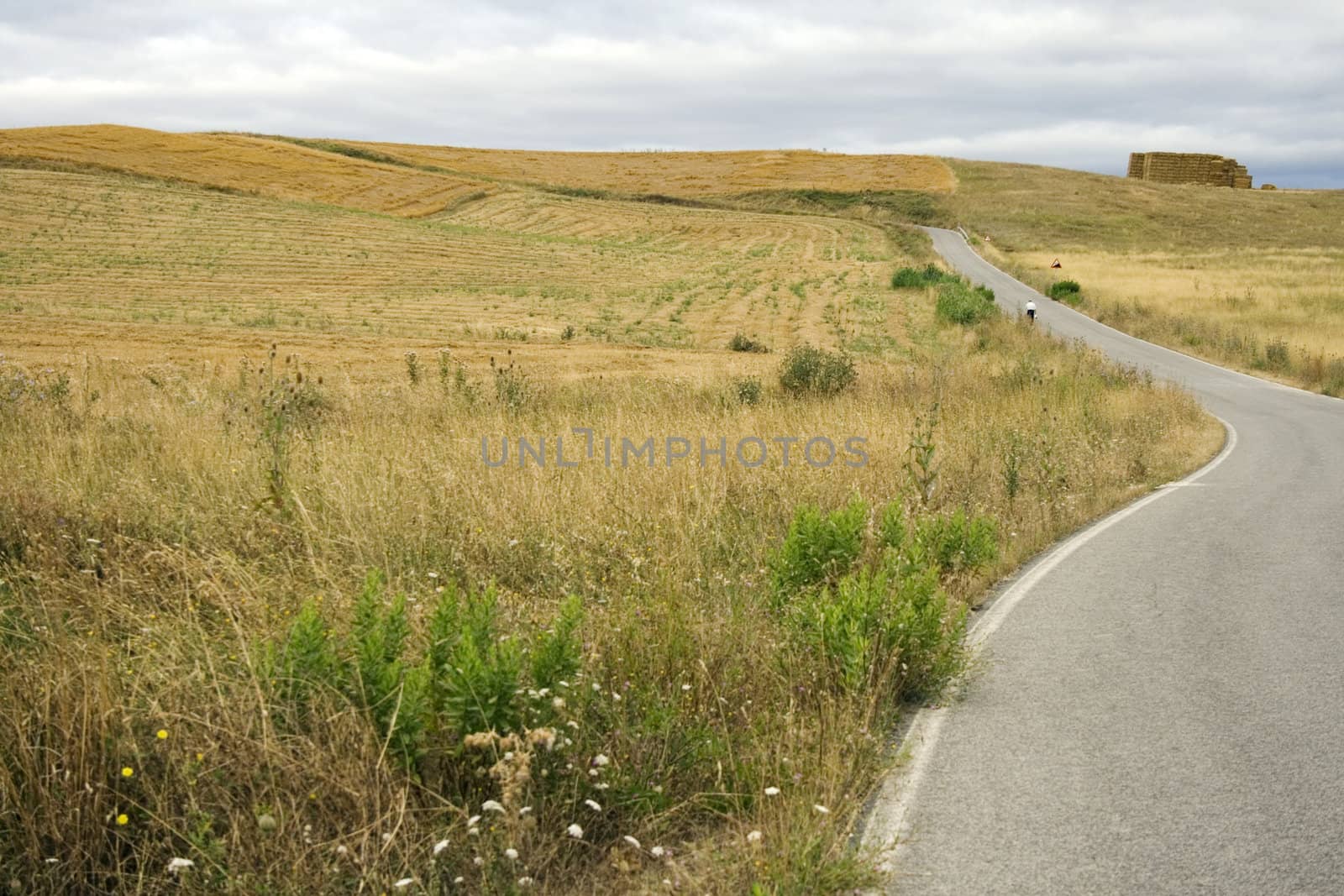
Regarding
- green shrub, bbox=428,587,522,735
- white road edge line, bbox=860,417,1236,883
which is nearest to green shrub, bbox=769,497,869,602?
white road edge line, bbox=860,417,1236,883

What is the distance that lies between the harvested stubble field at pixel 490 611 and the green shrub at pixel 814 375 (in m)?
0.14

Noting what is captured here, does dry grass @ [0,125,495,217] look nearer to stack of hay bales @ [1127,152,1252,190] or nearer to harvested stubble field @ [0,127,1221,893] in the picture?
harvested stubble field @ [0,127,1221,893]

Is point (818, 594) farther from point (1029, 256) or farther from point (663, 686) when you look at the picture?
point (1029, 256)

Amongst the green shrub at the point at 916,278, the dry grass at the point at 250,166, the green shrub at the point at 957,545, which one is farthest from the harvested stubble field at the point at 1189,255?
the dry grass at the point at 250,166

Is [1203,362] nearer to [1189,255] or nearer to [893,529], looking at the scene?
[893,529]

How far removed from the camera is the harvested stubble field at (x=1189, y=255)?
115 feet

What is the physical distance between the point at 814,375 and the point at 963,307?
19.2 metres

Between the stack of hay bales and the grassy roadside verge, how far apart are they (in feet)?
402

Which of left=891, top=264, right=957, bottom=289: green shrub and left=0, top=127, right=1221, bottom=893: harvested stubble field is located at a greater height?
left=891, top=264, right=957, bottom=289: green shrub

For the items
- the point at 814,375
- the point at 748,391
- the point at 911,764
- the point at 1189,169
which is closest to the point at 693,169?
the point at 1189,169

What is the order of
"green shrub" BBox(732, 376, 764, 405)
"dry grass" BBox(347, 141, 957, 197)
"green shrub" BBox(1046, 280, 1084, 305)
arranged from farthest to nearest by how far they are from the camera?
"dry grass" BBox(347, 141, 957, 197), "green shrub" BBox(1046, 280, 1084, 305), "green shrub" BBox(732, 376, 764, 405)

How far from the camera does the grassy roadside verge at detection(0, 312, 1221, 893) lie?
3.72m

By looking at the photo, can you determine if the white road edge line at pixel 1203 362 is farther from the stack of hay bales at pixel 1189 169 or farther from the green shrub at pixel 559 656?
the stack of hay bales at pixel 1189 169

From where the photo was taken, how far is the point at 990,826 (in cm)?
422
